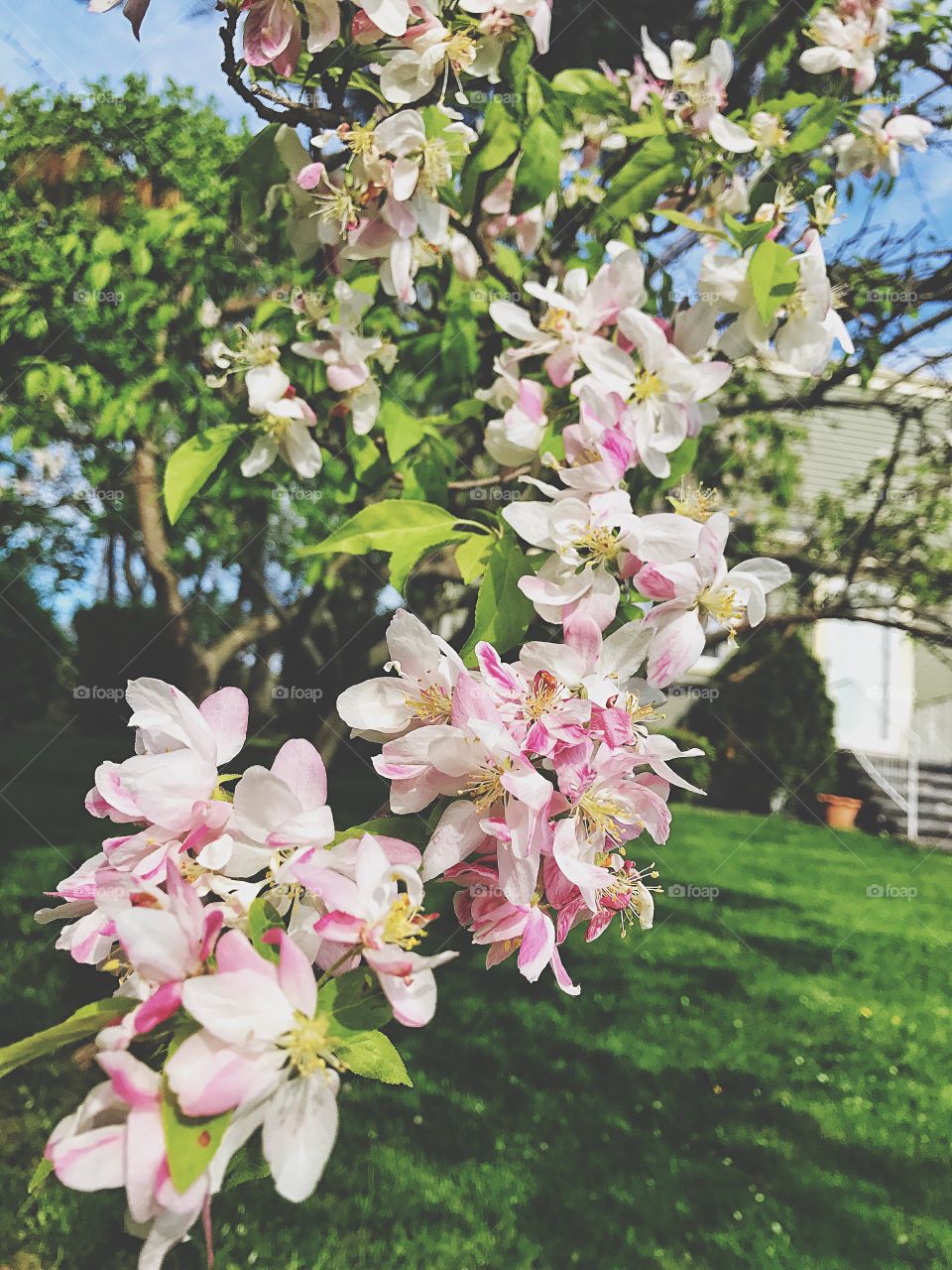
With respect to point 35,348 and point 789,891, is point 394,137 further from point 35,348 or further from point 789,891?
point 789,891

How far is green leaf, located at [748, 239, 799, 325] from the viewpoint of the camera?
3.76 feet

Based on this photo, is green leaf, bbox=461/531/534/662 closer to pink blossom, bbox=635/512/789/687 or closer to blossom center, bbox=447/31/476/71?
pink blossom, bbox=635/512/789/687

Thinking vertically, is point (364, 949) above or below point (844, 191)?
below

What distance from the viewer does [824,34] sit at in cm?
198

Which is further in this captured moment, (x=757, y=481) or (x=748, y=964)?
(x=757, y=481)

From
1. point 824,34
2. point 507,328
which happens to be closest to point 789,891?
point 824,34

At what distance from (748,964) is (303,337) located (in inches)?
137

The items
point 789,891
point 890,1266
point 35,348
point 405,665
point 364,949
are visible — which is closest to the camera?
point 364,949

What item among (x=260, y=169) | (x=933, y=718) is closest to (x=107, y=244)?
(x=260, y=169)

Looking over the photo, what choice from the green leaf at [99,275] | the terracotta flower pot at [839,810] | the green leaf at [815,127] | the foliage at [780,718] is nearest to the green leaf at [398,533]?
the green leaf at [815,127]

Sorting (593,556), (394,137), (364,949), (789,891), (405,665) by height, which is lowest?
(789,891)

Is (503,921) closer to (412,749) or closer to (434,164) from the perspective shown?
(412,749)

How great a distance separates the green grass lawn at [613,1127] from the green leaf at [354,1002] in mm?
1142

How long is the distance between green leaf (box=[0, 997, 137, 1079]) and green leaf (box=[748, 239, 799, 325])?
1007mm
